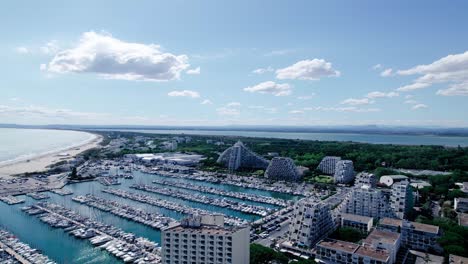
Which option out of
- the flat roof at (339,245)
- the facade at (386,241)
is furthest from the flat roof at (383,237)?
the flat roof at (339,245)

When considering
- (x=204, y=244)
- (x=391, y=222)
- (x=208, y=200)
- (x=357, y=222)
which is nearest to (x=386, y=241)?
(x=391, y=222)

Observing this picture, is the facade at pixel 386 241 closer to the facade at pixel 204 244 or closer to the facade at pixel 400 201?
the facade at pixel 400 201

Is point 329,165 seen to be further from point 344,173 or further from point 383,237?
point 383,237

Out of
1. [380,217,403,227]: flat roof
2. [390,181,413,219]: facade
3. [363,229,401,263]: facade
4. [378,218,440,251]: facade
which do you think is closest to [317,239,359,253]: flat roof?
[363,229,401,263]: facade

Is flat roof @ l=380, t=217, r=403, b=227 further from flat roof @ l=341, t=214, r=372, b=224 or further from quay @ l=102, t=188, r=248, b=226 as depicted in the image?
quay @ l=102, t=188, r=248, b=226

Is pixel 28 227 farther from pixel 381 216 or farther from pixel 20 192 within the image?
pixel 381 216

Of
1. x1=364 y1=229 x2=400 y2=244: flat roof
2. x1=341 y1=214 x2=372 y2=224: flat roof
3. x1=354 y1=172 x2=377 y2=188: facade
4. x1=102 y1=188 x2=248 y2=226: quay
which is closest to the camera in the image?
x1=364 y1=229 x2=400 y2=244: flat roof

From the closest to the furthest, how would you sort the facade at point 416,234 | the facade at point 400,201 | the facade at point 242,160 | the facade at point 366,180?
the facade at point 416,234 < the facade at point 400,201 < the facade at point 366,180 < the facade at point 242,160
